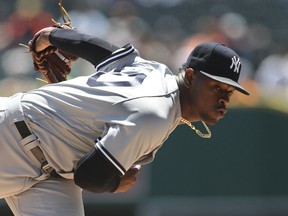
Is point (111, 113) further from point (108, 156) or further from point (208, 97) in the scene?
point (208, 97)

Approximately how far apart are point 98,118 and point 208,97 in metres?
0.47

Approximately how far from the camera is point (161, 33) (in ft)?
25.5

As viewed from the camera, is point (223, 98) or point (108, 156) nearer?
point (108, 156)

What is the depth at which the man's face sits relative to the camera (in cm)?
304

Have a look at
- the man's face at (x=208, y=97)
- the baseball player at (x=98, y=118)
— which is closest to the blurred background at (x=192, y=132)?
the baseball player at (x=98, y=118)

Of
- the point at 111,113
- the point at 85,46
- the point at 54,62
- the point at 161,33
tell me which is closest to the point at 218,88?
the point at 111,113

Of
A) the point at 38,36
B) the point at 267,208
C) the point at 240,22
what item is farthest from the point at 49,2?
the point at 38,36

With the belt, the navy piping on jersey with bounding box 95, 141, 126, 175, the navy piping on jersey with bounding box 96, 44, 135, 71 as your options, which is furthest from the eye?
the belt

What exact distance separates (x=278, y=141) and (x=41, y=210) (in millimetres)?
3695

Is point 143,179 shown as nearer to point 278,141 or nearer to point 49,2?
point 278,141

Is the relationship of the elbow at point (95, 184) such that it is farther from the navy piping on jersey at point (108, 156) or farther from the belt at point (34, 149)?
the belt at point (34, 149)

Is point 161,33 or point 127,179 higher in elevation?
point 127,179

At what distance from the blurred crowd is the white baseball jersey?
10.9ft

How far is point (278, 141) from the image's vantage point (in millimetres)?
6523
